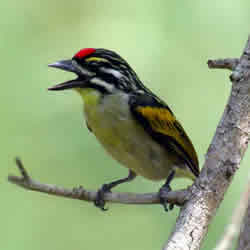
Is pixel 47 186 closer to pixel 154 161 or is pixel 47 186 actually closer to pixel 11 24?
pixel 154 161

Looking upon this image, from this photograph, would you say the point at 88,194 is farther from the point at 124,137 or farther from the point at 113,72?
the point at 113,72

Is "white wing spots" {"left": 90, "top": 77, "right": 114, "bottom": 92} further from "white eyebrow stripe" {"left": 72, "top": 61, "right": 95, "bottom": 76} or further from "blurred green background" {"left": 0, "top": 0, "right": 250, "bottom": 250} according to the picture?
"blurred green background" {"left": 0, "top": 0, "right": 250, "bottom": 250}

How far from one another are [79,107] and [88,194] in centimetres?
261

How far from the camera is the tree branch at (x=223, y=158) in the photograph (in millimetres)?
3188

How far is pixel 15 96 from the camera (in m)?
5.92

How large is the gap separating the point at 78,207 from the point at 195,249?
3.25 meters

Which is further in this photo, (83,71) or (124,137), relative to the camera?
(124,137)

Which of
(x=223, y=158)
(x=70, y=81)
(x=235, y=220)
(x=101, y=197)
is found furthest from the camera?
(x=70, y=81)

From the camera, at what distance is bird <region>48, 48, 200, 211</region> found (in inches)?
185

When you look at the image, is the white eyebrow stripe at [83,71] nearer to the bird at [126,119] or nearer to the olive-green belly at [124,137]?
the bird at [126,119]

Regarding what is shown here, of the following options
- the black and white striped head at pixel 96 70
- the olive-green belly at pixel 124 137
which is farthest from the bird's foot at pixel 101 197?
the black and white striped head at pixel 96 70

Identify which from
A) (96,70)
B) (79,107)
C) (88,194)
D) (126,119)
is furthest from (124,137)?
(79,107)

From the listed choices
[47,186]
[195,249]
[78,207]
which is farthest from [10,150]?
[195,249]

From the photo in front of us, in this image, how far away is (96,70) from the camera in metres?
4.69
